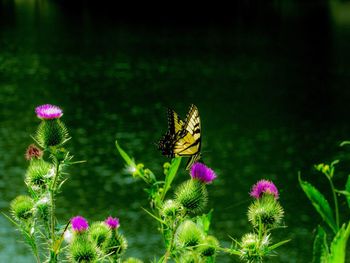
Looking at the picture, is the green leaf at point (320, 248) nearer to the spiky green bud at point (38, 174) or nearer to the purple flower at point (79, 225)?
the purple flower at point (79, 225)

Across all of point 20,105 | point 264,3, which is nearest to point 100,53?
point 20,105

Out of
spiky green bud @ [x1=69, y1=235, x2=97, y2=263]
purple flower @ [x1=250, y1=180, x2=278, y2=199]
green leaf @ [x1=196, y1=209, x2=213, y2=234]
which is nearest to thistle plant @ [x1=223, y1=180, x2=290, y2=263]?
purple flower @ [x1=250, y1=180, x2=278, y2=199]

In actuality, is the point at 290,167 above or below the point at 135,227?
above

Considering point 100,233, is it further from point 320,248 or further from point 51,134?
point 320,248

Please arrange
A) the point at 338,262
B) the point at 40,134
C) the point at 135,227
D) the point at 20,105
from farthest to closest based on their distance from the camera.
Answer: the point at 20,105 → the point at 135,227 → the point at 40,134 → the point at 338,262

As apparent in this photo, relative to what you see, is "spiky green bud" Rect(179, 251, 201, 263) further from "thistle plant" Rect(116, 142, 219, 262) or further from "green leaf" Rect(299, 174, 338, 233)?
"green leaf" Rect(299, 174, 338, 233)

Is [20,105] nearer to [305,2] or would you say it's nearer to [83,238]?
[83,238]

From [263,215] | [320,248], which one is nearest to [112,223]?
[263,215]
